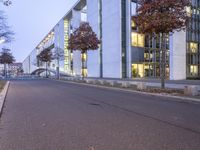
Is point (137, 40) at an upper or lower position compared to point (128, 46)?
upper

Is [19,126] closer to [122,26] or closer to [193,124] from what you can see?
[193,124]

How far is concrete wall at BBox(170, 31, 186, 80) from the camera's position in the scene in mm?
44594

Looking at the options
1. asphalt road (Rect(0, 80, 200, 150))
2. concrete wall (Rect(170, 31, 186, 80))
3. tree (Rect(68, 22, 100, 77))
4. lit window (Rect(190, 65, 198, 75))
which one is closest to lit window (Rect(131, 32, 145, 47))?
concrete wall (Rect(170, 31, 186, 80))

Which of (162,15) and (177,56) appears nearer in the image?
(162,15)

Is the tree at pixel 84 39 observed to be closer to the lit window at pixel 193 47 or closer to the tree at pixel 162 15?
the tree at pixel 162 15

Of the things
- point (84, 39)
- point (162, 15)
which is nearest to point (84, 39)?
point (84, 39)

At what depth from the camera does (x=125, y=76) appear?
52438 mm

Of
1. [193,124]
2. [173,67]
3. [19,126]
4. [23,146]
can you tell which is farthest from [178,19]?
[173,67]

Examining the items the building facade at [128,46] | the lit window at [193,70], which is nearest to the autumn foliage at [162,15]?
the building facade at [128,46]

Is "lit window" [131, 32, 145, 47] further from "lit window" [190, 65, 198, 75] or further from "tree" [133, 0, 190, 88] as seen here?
"tree" [133, 0, 190, 88]

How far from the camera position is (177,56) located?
45.2 metres

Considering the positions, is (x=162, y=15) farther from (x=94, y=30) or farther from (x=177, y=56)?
(x=94, y=30)

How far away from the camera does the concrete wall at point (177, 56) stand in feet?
146

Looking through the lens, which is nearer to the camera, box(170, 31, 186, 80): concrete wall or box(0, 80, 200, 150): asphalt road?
box(0, 80, 200, 150): asphalt road
